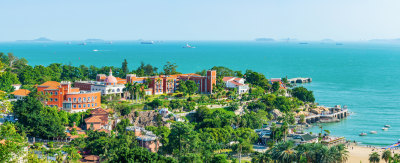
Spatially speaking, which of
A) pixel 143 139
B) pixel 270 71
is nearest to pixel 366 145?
pixel 143 139

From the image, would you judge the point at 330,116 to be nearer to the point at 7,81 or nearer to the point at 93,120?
the point at 93,120

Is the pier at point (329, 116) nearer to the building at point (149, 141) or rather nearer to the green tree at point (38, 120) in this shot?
Answer: the building at point (149, 141)

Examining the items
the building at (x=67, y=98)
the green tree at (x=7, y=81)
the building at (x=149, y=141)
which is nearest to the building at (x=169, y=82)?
the building at (x=67, y=98)

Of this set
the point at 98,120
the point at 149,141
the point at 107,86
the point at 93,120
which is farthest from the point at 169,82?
the point at 149,141

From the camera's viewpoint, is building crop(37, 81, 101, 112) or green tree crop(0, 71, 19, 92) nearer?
building crop(37, 81, 101, 112)

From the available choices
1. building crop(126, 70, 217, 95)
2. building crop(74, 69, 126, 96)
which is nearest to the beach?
building crop(126, 70, 217, 95)

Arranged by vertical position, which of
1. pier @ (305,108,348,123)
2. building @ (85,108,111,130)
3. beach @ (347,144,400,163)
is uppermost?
building @ (85,108,111,130)

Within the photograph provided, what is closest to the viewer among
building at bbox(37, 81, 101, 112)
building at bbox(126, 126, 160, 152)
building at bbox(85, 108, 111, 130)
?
building at bbox(126, 126, 160, 152)

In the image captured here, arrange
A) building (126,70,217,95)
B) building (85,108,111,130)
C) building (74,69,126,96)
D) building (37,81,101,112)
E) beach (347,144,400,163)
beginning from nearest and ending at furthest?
beach (347,144,400,163) → building (85,108,111,130) → building (37,81,101,112) → building (74,69,126,96) → building (126,70,217,95)

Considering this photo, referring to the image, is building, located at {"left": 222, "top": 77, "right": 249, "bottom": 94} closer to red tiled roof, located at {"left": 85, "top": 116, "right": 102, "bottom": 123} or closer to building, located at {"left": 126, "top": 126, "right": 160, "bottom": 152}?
red tiled roof, located at {"left": 85, "top": 116, "right": 102, "bottom": 123}
